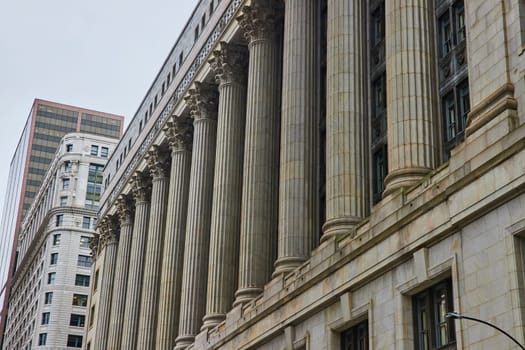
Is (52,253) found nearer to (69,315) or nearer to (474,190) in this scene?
(69,315)

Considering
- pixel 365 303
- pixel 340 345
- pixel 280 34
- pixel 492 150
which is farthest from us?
→ pixel 280 34

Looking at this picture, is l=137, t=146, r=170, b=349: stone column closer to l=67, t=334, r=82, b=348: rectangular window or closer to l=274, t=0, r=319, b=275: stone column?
l=274, t=0, r=319, b=275: stone column

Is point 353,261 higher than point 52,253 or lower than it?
lower

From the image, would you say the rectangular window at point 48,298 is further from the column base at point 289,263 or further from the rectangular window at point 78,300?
the column base at point 289,263

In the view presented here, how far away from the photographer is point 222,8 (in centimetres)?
6412

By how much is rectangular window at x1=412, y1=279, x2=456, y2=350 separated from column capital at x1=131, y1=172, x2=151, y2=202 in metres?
51.0

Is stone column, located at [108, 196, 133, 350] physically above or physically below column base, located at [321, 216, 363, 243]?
above

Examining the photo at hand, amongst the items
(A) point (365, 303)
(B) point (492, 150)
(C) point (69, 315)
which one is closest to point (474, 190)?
(B) point (492, 150)

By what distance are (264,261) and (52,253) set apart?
327ft

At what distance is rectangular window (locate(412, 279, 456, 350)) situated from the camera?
1233 inches

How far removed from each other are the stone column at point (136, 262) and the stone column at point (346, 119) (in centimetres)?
3755

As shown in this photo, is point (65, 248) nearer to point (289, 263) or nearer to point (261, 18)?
point (261, 18)

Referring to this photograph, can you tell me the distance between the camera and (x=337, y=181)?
41750mm

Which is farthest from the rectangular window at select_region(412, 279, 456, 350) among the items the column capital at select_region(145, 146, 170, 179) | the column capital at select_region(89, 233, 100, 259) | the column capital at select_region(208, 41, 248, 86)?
the column capital at select_region(89, 233, 100, 259)
